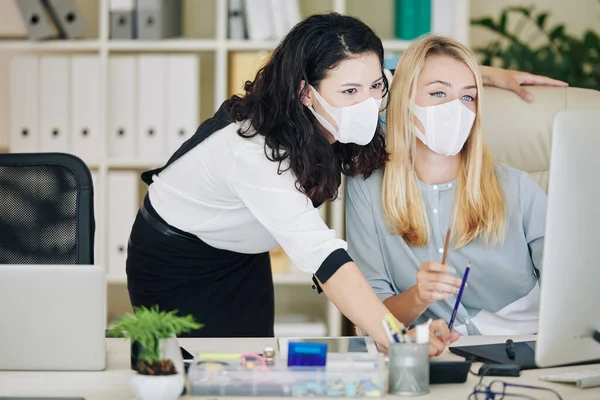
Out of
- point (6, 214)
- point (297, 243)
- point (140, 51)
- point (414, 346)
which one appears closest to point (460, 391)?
point (414, 346)

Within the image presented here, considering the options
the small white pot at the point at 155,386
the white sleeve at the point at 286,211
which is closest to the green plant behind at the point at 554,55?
the white sleeve at the point at 286,211

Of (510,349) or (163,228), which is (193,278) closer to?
(163,228)

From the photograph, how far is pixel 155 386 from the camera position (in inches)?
47.4

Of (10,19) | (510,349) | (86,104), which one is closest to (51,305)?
(510,349)

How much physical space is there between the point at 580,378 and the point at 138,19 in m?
2.28

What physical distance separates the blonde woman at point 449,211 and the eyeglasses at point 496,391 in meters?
0.57

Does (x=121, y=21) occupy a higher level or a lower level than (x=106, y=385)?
higher

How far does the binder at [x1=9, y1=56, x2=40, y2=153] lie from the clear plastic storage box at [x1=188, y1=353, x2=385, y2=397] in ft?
6.69

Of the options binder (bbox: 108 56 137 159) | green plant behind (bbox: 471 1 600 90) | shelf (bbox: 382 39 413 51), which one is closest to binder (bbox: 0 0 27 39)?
binder (bbox: 108 56 137 159)

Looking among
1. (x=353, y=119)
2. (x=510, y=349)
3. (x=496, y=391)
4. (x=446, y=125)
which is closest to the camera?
(x=496, y=391)

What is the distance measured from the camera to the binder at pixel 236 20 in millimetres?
3133

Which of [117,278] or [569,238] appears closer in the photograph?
[569,238]

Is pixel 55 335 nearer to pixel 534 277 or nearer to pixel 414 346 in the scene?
pixel 414 346

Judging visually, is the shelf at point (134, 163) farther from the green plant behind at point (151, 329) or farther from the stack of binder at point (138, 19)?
the green plant behind at point (151, 329)
